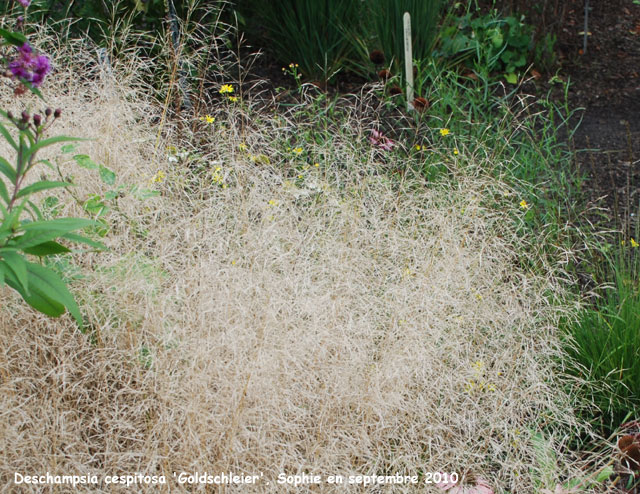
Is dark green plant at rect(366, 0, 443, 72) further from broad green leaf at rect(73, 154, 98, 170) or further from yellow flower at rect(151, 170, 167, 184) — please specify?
broad green leaf at rect(73, 154, 98, 170)

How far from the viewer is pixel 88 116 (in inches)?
124

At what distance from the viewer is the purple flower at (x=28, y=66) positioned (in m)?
1.74

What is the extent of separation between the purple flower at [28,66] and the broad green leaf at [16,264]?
0.46 m

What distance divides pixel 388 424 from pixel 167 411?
640mm

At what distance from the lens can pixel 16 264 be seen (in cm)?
154

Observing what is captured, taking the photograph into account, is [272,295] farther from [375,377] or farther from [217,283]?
[375,377]

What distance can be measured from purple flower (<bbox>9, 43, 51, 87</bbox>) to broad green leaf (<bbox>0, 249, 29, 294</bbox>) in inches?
18.2

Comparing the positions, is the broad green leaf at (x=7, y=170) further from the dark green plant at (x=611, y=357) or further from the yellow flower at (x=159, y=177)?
the dark green plant at (x=611, y=357)

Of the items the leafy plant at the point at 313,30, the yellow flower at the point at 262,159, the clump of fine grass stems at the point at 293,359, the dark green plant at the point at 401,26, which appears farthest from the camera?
the leafy plant at the point at 313,30

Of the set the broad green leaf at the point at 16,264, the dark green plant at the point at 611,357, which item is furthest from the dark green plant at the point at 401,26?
the broad green leaf at the point at 16,264

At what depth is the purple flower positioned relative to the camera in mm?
1740

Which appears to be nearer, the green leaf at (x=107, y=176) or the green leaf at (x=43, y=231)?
the green leaf at (x=43, y=231)

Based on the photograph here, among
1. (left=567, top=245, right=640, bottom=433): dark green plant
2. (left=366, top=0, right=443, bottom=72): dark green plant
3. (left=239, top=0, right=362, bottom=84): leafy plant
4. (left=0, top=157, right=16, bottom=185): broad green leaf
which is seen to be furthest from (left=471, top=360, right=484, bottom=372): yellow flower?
(left=239, top=0, right=362, bottom=84): leafy plant

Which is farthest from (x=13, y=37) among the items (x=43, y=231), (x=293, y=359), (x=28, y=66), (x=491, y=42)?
(x=491, y=42)
